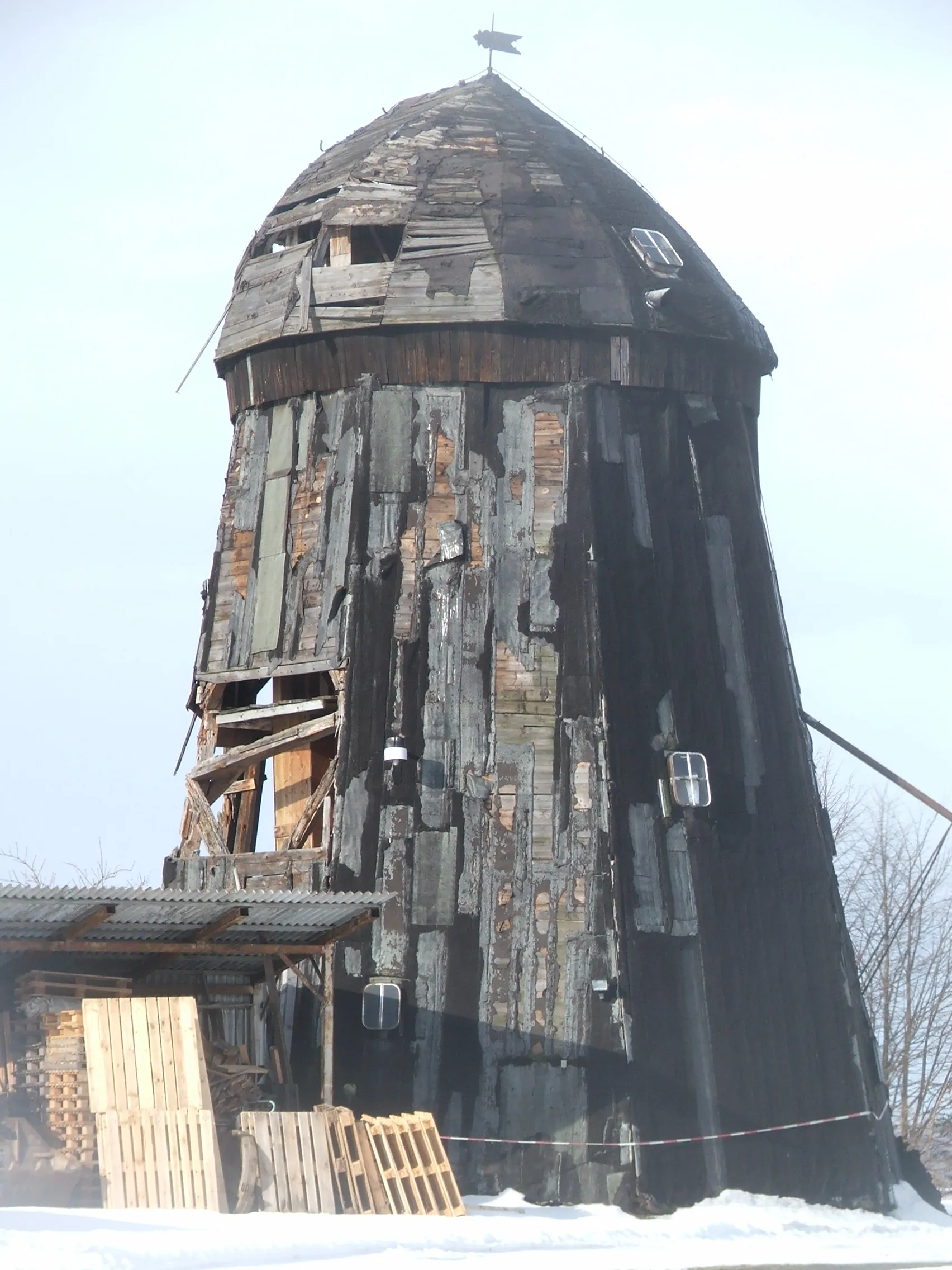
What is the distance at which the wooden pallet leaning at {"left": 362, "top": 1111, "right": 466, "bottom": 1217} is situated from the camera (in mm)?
20547

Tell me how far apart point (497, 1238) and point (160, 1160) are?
3.52 meters

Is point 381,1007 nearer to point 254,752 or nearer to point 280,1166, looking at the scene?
point 280,1166

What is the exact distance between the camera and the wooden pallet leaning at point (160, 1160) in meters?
19.1

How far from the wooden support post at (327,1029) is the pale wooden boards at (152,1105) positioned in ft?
5.22

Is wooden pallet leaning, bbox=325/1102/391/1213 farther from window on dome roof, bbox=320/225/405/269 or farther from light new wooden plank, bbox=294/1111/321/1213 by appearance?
window on dome roof, bbox=320/225/405/269

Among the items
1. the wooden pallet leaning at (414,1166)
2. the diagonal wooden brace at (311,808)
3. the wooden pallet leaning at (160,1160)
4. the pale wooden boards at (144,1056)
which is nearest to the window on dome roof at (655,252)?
the diagonal wooden brace at (311,808)

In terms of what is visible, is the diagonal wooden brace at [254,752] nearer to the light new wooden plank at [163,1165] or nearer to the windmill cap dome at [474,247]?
the windmill cap dome at [474,247]

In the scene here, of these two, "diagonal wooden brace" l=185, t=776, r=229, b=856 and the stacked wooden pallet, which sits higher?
"diagonal wooden brace" l=185, t=776, r=229, b=856

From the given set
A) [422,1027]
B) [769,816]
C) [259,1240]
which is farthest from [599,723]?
[259,1240]

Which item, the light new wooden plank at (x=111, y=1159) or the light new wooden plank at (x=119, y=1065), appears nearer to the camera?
the light new wooden plank at (x=111, y=1159)

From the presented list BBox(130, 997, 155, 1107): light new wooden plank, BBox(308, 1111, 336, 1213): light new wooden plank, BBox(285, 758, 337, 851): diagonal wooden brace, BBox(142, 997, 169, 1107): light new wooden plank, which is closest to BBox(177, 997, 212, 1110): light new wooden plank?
BBox(142, 997, 169, 1107): light new wooden plank

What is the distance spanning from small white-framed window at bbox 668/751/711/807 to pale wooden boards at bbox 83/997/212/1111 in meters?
7.49

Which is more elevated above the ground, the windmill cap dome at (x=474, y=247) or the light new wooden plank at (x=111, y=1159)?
the windmill cap dome at (x=474, y=247)

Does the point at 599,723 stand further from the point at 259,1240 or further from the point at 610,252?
the point at 259,1240
